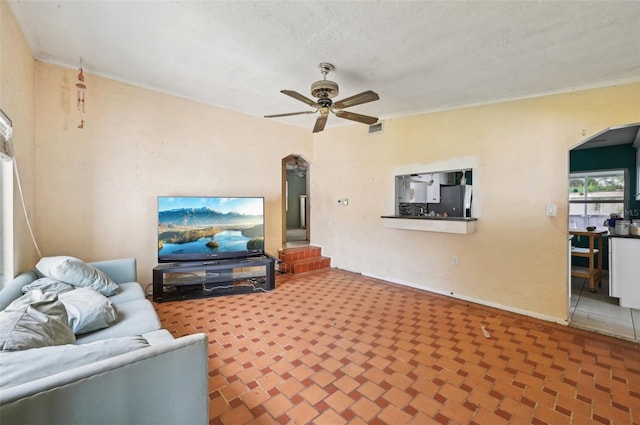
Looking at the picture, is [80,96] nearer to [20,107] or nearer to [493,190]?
[20,107]

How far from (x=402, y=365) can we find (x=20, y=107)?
12.6ft

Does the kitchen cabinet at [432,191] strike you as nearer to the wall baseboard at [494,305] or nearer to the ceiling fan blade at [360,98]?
the wall baseboard at [494,305]

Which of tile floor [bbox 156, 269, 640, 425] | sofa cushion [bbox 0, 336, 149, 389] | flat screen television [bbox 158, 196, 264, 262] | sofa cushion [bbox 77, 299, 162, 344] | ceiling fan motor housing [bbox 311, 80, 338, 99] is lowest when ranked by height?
tile floor [bbox 156, 269, 640, 425]

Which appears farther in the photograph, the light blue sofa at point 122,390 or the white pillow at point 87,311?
the white pillow at point 87,311

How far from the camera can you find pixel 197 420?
→ 1.12m

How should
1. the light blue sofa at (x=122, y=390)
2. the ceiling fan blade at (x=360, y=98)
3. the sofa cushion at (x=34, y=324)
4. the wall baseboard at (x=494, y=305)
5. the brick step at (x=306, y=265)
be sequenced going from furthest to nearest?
the brick step at (x=306, y=265)
the wall baseboard at (x=494, y=305)
the ceiling fan blade at (x=360, y=98)
the sofa cushion at (x=34, y=324)
the light blue sofa at (x=122, y=390)

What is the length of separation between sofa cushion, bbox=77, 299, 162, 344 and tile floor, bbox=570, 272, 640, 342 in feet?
13.4

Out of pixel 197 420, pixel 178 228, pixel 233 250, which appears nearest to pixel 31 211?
pixel 178 228

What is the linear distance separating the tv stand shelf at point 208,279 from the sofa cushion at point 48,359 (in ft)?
8.32

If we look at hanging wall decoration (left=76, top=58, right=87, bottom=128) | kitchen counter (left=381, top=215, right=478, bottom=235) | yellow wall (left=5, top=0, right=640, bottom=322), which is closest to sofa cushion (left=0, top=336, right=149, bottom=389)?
yellow wall (left=5, top=0, right=640, bottom=322)

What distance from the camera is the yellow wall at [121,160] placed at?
293 cm

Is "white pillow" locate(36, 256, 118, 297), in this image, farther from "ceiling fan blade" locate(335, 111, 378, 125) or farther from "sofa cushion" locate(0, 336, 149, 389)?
"ceiling fan blade" locate(335, 111, 378, 125)

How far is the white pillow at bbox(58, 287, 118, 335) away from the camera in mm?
1745

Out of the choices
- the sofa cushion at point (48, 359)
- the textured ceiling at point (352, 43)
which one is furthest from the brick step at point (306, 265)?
the sofa cushion at point (48, 359)
